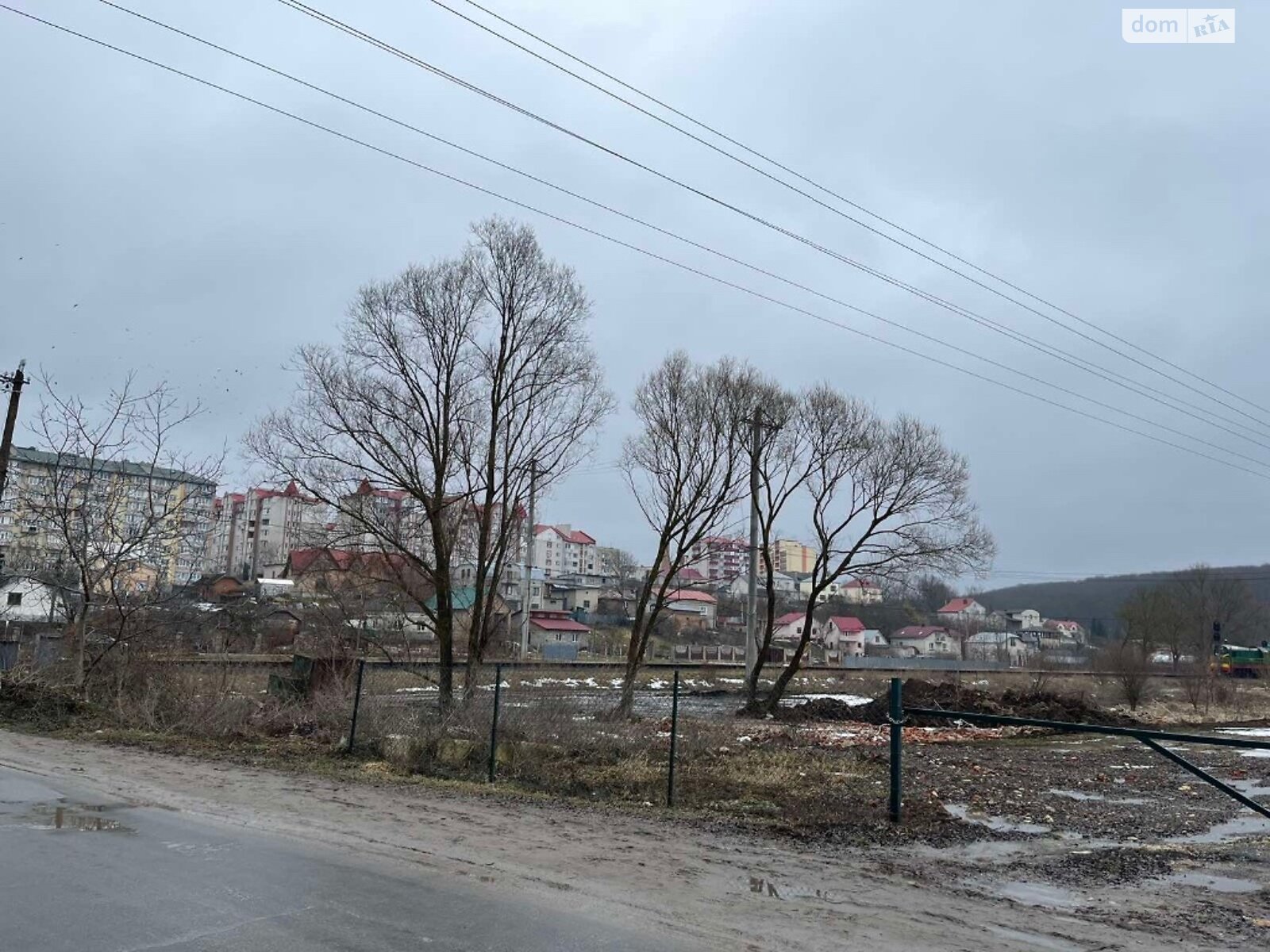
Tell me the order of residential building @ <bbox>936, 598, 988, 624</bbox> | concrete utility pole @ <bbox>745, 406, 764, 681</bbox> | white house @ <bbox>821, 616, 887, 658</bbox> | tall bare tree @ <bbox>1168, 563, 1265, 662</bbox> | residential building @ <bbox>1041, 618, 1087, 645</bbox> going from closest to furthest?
concrete utility pole @ <bbox>745, 406, 764, 681</bbox> < tall bare tree @ <bbox>1168, 563, 1265, 662</bbox> < white house @ <bbox>821, 616, 887, 658</bbox> < residential building @ <bbox>936, 598, 988, 624</bbox> < residential building @ <bbox>1041, 618, 1087, 645</bbox>

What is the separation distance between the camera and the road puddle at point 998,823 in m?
10.3

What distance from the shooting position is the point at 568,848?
8.59 m

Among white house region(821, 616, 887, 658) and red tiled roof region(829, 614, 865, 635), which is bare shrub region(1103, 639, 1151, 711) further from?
red tiled roof region(829, 614, 865, 635)

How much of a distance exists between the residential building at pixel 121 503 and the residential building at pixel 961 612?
112 m

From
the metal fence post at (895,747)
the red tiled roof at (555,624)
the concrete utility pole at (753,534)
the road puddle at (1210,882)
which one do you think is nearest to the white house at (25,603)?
the concrete utility pole at (753,534)

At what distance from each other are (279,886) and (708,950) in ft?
10.2

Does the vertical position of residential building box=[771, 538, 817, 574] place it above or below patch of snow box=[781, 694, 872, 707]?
above

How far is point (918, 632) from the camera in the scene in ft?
438

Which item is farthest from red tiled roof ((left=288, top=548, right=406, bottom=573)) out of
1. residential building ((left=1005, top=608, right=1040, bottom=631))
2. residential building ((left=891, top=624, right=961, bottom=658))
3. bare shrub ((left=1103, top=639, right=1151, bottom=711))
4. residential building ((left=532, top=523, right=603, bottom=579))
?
residential building ((left=532, top=523, right=603, bottom=579))

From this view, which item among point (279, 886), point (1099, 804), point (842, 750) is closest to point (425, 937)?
Result: point (279, 886)

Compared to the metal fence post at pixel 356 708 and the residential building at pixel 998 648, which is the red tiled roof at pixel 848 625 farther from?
the metal fence post at pixel 356 708

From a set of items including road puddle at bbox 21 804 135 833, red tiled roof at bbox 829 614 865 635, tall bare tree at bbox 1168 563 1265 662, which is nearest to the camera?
road puddle at bbox 21 804 135 833

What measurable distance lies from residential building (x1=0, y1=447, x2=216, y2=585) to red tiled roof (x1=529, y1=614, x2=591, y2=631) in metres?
64.9

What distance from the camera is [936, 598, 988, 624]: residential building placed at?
408 ft
